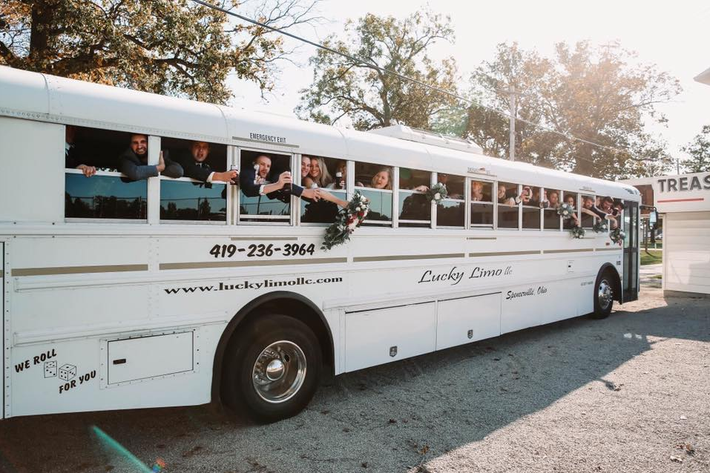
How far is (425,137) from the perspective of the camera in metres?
6.48

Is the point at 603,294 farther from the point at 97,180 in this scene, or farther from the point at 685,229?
the point at 97,180

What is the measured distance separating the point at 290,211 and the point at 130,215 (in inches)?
55.2

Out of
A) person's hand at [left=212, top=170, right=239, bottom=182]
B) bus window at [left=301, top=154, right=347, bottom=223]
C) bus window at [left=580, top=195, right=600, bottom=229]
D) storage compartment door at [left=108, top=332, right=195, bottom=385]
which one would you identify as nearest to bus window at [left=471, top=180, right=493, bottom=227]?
bus window at [left=301, top=154, right=347, bottom=223]

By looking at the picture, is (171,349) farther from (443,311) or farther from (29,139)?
(443,311)

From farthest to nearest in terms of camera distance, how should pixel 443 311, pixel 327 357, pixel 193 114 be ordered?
pixel 443 311, pixel 327 357, pixel 193 114

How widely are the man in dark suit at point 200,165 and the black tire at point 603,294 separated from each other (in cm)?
797

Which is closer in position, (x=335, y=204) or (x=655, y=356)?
(x=335, y=204)

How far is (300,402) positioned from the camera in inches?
184

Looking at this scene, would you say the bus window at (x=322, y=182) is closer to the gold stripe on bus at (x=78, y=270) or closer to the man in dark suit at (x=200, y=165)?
the man in dark suit at (x=200, y=165)

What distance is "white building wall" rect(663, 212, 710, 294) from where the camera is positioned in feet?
46.5

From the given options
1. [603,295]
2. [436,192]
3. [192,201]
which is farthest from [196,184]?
[603,295]

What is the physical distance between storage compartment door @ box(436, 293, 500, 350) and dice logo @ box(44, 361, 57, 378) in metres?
4.03

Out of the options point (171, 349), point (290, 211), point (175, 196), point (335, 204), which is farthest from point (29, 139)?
point (335, 204)

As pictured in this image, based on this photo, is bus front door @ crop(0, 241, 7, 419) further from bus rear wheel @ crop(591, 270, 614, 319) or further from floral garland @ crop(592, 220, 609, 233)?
bus rear wheel @ crop(591, 270, 614, 319)
